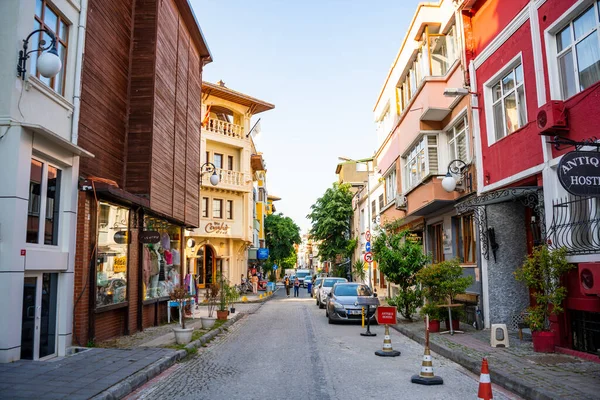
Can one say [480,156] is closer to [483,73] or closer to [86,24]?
[483,73]

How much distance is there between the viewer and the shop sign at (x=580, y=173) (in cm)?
782

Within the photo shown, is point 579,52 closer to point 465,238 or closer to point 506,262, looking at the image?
point 506,262

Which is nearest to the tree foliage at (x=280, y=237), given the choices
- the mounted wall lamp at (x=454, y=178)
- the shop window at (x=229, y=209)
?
the shop window at (x=229, y=209)

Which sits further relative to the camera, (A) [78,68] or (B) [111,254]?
(B) [111,254]

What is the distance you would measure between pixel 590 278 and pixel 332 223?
119 feet

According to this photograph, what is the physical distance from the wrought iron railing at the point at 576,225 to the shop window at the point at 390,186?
15684 millimetres

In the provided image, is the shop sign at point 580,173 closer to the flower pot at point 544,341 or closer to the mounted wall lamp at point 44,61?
the flower pot at point 544,341

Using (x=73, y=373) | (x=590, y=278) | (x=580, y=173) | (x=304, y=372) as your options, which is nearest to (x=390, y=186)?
(x=590, y=278)

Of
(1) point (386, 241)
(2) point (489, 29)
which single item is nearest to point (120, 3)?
(2) point (489, 29)

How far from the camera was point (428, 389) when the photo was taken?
7750mm

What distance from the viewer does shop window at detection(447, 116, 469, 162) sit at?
1652 centimetres

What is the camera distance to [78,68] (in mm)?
11141

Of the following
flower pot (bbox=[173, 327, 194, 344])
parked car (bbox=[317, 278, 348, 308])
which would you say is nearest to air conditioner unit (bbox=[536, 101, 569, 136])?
flower pot (bbox=[173, 327, 194, 344])

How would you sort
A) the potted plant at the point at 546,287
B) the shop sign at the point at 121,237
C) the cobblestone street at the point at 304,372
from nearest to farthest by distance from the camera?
the cobblestone street at the point at 304,372 < the potted plant at the point at 546,287 < the shop sign at the point at 121,237
